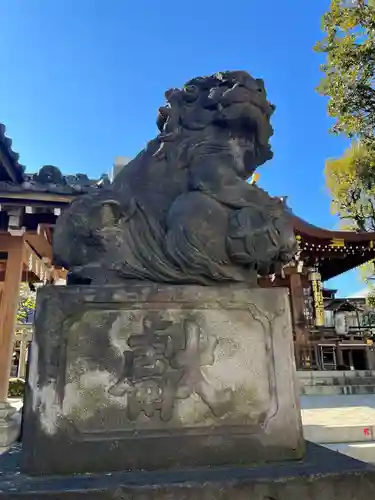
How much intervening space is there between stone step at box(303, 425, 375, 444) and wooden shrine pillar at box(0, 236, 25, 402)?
165 inches

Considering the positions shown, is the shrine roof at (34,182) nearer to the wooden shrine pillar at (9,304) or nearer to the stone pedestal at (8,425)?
the wooden shrine pillar at (9,304)

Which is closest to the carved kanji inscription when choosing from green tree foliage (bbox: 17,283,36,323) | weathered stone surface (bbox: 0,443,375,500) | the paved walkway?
weathered stone surface (bbox: 0,443,375,500)

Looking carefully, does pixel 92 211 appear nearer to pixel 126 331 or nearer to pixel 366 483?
pixel 126 331

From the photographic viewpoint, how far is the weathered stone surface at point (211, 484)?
1.16 m

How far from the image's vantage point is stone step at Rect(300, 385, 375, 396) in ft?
30.2

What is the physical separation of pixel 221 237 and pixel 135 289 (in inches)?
18.7

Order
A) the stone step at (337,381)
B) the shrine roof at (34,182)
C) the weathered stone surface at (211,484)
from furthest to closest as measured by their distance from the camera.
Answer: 1. the stone step at (337,381)
2. the shrine roof at (34,182)
3. the weathered stone surface at (211,484)

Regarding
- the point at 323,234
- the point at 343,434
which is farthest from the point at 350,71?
the point at 343,434

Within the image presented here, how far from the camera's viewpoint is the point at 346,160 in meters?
16.7

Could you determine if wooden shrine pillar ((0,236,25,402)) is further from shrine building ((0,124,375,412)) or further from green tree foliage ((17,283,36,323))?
green tree foliage ((17,283,36,323))

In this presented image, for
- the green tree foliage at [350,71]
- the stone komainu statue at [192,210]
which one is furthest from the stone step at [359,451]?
the green tree foliage at [350,71]

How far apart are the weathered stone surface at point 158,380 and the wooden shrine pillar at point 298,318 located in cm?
988

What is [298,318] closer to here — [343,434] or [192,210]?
[343,434]

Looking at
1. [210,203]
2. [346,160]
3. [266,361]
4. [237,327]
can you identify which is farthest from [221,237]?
[346,160]
